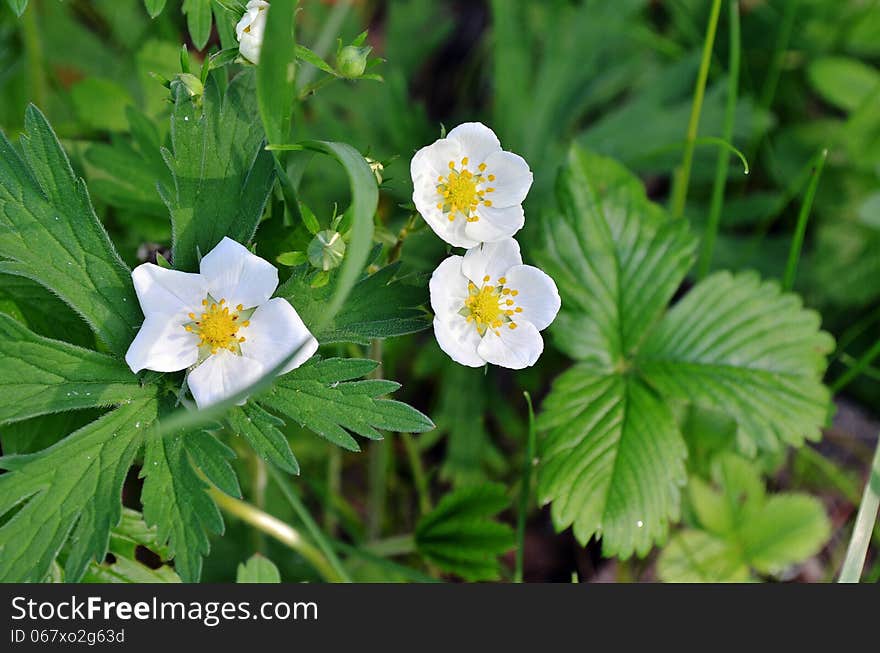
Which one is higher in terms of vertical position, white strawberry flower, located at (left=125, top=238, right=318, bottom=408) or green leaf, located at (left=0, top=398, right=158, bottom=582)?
white strawberry flower, located at (left=125, top=238, right=318, bottom=408)

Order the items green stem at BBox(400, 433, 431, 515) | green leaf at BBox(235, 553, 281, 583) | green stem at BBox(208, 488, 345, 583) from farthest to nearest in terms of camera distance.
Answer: green stem at BBox(400, 433, 431, 515) → green stem at BBox(208, 488, 345, 583) → green leaf at BBox(235, 553, 281, 583)

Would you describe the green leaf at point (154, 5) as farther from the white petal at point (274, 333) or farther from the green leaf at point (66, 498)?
the green leaf at point (66, 498)

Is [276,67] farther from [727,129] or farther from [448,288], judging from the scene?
[727,129]

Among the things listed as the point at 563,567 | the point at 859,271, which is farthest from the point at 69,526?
the point at 859,271

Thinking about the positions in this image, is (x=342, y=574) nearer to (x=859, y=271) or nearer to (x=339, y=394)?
(x=339, y=394)

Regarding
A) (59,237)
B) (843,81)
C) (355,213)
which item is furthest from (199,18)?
(843,81)

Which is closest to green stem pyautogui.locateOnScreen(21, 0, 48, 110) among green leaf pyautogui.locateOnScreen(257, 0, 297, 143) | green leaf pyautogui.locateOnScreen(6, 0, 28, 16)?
green leaf pyautogui.locateOnScreen(6, 0, 28, 16)

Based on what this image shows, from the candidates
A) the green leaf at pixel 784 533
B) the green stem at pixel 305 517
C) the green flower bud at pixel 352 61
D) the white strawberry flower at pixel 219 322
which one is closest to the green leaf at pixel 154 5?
the green flower bud at pixel 352 61

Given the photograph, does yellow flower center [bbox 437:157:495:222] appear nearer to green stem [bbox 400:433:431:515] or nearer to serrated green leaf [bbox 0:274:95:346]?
serrated green leaf [bbox 0:274:95:346]
